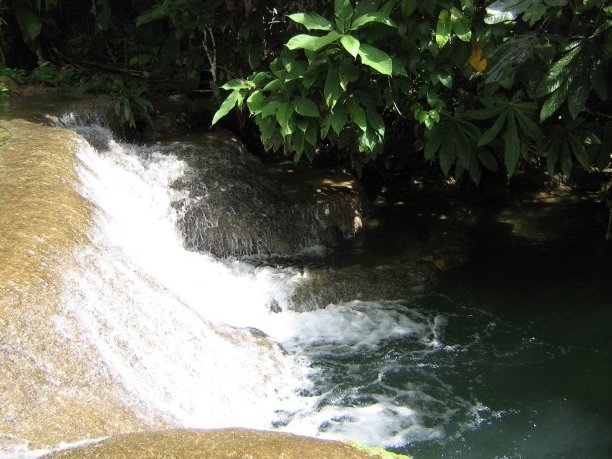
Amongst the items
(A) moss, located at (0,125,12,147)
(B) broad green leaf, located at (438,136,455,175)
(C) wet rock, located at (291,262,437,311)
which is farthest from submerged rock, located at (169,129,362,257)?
(B) broad green leaf, located at (438,136,455,175)

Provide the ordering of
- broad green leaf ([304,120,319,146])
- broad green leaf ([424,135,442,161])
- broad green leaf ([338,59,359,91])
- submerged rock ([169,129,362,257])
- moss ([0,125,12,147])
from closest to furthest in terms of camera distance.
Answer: broad green leaf ([338,59,359,91]) < broad green leaf ([304,120,319,146]) < broad green leaf ([424,135,442,161]) < moss ([0,125,12,147]) < submerged rock ([169,129,362,257])

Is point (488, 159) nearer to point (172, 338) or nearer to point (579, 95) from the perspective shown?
point (579, 95)

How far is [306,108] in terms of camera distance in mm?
5164

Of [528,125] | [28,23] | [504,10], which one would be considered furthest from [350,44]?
[28,23]

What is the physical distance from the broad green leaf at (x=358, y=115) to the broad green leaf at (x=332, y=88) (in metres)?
0.24

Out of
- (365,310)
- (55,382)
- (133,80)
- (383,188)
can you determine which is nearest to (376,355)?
(365,310)

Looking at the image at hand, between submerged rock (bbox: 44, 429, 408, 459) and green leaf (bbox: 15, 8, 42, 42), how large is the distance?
25.5ft

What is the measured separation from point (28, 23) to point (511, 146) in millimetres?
6822

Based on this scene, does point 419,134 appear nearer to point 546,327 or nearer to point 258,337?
point 546,327

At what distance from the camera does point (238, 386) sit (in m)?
4.68

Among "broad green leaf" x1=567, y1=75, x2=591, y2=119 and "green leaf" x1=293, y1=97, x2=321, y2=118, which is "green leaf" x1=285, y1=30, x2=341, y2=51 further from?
"broad green leaf" x1=567, y1=75, x2=591, y2=119

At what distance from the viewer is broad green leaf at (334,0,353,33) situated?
190 inches

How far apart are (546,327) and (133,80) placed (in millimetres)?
5812

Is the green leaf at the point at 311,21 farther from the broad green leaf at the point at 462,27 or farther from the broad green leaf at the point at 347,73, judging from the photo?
the broad green leaf at the point at 462,27
